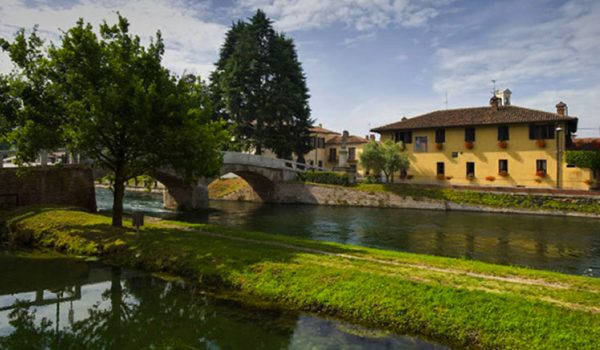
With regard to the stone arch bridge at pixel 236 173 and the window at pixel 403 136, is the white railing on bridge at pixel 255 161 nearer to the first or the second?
the stone arch bridge at pixel 236 173

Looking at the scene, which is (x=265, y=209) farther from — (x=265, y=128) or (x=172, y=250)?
(x=172, y=250)

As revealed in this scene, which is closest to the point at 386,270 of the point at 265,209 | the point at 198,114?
the point at 198,114

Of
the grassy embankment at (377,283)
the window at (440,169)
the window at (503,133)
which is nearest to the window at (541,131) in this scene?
the window at (503,133)

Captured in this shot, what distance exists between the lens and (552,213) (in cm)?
3547

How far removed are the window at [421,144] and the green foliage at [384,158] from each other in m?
3.14

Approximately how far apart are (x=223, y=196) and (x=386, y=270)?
41.0 m

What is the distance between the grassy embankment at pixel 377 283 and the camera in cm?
833

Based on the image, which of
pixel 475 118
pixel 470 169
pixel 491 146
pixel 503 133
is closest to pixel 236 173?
pixel 470 169

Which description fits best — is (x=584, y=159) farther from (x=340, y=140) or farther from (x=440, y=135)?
(x=340, y=140)

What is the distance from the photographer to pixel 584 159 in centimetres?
3819

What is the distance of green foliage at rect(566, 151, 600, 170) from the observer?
3756 centimetres

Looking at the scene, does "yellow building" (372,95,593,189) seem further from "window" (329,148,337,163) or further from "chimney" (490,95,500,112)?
"window" (329,148,337,163)

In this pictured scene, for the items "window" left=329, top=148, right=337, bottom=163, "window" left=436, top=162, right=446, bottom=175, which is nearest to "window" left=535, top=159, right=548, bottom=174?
"window" left=436, top=162, right=446, bottom=175

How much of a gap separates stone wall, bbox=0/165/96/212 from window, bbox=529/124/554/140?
4055 centimetres
